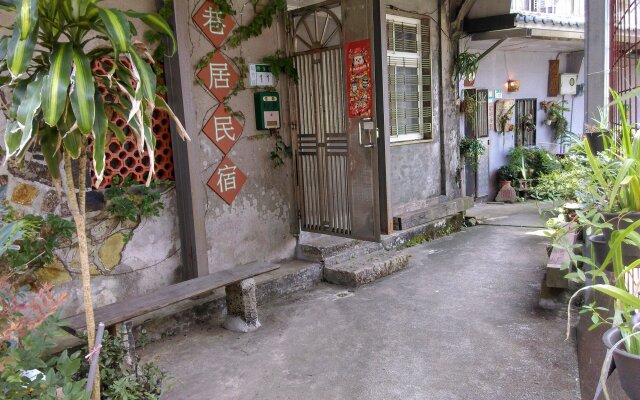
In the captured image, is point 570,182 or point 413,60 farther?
point 413,60

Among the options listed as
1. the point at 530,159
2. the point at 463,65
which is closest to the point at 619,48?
the point at 463,65

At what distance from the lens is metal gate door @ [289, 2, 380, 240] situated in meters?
4.95

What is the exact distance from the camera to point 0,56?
77.8 inches

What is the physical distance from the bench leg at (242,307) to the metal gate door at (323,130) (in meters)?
1.34

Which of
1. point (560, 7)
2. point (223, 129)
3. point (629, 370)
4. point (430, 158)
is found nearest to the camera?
point (629, 370)

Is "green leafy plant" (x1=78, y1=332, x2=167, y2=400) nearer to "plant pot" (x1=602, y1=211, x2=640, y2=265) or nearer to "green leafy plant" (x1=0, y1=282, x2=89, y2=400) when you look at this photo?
"green leafy plant" (x1=0, y1=282, x2=89, y2=400)

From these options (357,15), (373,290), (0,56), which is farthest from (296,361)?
(357,15)

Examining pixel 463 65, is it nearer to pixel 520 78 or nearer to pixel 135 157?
pixel 520 78

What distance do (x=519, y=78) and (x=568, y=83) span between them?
1.65 m

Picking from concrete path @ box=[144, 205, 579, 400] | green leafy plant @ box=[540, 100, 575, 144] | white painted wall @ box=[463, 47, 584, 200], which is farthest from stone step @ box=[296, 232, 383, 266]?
green leafy plant @ box=[540, 100, 575, 144]

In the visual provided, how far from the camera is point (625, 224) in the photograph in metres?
2.02

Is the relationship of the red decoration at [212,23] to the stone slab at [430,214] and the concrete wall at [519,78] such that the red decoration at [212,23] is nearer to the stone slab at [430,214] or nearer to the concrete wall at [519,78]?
the stone slab at [430,214]

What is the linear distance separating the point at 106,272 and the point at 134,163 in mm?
887

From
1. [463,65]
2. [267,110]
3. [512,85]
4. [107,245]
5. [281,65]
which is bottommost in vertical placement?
[107,245]
